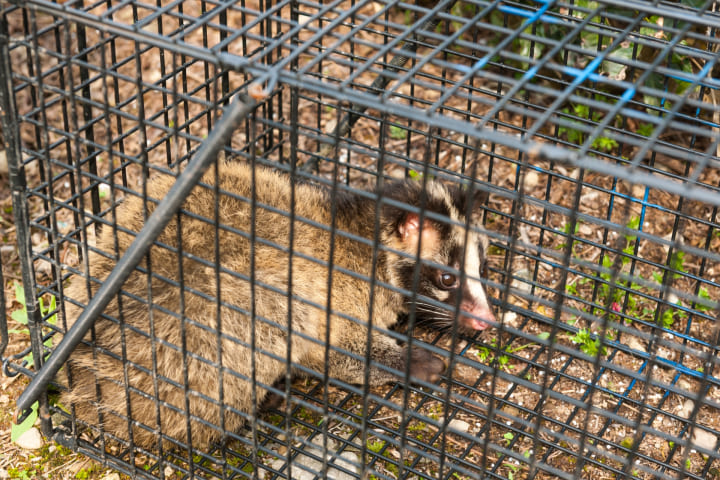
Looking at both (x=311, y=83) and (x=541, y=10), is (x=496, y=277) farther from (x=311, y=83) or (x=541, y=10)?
(x=311, y=83)

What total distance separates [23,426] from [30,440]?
117 mm

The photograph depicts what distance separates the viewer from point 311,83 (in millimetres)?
2449

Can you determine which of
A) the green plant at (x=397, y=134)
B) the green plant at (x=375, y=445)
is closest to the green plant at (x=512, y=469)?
the green plant at (x=375, y=445)

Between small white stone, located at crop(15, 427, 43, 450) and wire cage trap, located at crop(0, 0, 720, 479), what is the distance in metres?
0.10

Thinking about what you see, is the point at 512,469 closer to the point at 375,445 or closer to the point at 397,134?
the point at 375,445

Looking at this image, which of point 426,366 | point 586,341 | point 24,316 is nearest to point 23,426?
point 24,316

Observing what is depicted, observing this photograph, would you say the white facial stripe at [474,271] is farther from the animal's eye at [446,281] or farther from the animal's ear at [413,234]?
the animal's ear at [413,234]

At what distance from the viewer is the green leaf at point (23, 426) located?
374cm

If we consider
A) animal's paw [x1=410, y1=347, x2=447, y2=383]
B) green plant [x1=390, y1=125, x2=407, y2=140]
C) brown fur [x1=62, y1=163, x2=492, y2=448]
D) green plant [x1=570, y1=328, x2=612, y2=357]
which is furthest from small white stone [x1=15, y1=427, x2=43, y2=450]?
green plant [x1=390, y1=125, x2=407, y2=140]

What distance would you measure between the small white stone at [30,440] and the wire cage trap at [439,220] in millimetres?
96

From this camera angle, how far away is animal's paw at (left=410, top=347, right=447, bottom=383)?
421 centimetres

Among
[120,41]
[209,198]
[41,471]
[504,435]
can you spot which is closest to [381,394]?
[504,435]

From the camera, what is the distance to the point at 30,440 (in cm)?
383

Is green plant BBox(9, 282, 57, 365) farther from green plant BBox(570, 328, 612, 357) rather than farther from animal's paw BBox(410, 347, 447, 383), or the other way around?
green plant BBox(570, 328, 612, 357)
